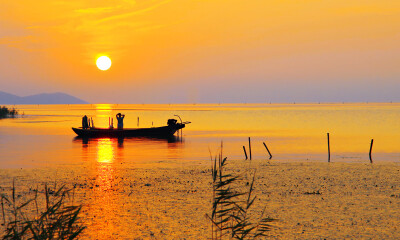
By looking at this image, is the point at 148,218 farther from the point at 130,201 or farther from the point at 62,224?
the point at 62,224

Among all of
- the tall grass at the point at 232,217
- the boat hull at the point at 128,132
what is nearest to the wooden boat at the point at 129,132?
the boat hull at the point at 128,132

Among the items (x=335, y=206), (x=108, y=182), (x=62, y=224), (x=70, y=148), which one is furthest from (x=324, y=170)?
(x=70, y=148)

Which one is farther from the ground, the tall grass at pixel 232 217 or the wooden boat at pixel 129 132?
the wooden boat at pixel 129 132

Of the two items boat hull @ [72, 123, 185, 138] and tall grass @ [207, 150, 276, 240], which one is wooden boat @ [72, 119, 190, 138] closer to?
boat hull @ [72, 123, 185, 138]

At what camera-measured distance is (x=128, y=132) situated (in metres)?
58.0

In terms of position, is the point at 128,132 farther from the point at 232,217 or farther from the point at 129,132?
the point at 232,217

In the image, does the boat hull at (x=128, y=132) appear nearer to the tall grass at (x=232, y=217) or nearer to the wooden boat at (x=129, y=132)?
the wooden boat at (x=129, y=132)

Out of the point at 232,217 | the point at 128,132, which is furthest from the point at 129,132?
the point at 232,217

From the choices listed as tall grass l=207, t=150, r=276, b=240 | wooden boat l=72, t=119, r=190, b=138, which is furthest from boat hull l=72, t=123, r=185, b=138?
tall grass l=207, t=150, r=276, b=240

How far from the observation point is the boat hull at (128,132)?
58.2 meters

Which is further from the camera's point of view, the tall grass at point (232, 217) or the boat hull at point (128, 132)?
the boat hull at point (128, 132)

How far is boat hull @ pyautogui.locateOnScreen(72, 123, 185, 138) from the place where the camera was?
58188mm

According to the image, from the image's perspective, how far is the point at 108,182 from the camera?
22078mm

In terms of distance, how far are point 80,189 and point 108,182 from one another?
94.1 inches
